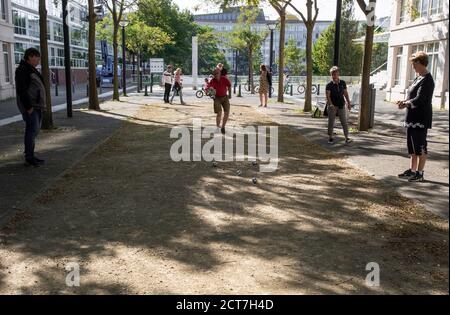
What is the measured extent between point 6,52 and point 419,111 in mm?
28661

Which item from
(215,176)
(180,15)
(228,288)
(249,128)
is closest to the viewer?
(228,288)

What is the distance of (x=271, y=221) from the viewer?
5.65 metres

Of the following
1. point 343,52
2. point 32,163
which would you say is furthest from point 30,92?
point 343,52

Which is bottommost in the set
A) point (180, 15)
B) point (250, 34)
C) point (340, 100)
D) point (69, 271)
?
point (69, 271)

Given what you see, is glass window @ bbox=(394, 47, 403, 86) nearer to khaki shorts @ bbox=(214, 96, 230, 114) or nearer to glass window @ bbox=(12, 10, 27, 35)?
khaki shorts @ bbox=(214, 96, 230, 114)

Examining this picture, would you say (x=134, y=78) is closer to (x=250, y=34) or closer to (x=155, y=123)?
(x=250, y=34)

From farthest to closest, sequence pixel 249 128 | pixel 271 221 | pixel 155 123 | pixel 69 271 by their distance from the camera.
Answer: pixel 155 123
pixel 249 128
pixel 271 221
pixel 69 271

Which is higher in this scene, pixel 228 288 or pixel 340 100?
pixel 340 100

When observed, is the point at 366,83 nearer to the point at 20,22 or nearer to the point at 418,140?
the point at 418,140

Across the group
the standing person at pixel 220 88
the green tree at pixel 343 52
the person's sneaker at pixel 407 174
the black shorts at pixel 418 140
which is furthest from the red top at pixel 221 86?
the green tree at pixel 343 52

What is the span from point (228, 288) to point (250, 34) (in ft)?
126

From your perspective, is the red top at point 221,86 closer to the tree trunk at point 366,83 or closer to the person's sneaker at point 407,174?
the tree trunk at point 366,83

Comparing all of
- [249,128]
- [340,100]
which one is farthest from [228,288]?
[249,128]

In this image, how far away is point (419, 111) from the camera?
738 centimetres
